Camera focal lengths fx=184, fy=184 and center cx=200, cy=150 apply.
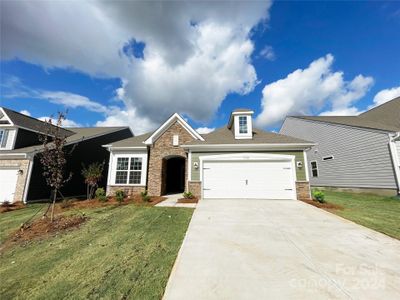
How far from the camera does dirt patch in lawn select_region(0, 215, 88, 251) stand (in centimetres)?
552

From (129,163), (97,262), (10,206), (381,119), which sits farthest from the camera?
(381,119)

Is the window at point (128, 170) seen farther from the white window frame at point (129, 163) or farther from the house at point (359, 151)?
the house at point (359, 151)

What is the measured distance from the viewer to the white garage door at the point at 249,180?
35.9 ft

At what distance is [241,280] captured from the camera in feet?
10.3

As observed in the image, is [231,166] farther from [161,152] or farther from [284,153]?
[161,152]

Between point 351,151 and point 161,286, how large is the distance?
57.7 feet

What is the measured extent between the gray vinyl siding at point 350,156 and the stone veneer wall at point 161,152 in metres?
12.9

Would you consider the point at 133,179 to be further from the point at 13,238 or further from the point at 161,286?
the point at 161,286

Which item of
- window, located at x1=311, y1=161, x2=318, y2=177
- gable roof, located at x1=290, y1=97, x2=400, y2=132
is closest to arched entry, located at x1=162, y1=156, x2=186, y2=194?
window, located at x1=311, y1=161, x2=318, y2=177

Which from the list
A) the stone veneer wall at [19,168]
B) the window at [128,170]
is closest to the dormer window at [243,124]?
the window at [128,170]

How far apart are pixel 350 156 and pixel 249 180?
32.9 ft

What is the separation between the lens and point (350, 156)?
14.9 m

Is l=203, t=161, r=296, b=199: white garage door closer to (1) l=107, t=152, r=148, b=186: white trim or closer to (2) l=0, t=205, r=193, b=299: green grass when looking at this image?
(1) l=107, t=152, r=148, b=186: white trim

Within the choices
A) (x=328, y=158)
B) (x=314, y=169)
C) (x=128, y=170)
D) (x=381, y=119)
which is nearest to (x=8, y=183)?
(x=128, y=170)
